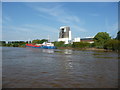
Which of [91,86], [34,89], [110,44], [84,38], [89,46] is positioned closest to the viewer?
[34,89]

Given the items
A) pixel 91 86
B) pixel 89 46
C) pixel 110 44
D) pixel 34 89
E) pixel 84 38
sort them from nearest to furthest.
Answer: pixel 34 89
pixel 91 86
pixel 110 44
pixel 89 46
pixel 84 38

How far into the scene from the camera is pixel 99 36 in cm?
6656

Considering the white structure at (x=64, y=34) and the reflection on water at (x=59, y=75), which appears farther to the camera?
the white structure at (x=64, y=34)

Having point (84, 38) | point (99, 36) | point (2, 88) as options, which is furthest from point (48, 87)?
point (84, 38)

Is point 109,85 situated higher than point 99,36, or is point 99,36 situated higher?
point 99,36

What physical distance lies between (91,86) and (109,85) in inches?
30.8

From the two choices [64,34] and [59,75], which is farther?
[64,34]

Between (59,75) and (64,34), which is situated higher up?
(64,34)

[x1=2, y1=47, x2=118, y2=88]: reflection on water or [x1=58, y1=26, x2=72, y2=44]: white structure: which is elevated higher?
[x1=58, y1=26, x2=72, y2=44]: white structure

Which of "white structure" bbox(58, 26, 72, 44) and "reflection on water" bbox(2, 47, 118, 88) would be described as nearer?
"reflection on water" bbox(2, 47, 118, 88)

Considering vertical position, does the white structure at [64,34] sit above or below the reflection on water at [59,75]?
above

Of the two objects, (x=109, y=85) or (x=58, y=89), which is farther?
(x=109, y=85)

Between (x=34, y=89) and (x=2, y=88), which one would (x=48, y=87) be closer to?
(x=34, y=89)

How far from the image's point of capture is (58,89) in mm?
5027
